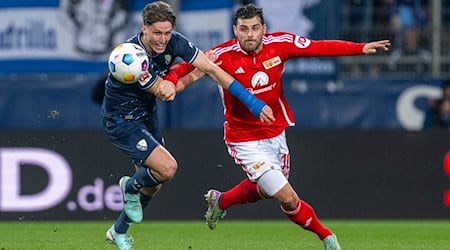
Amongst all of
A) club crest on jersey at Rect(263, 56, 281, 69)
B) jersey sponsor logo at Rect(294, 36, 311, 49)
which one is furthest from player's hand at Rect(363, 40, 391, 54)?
club crest on jersey at Rect(263, 56, 281, 69)

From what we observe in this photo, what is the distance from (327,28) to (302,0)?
0.54 m

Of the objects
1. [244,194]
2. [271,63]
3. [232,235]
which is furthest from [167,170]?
[232,235]

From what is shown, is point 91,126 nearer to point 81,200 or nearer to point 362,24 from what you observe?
point 81,200

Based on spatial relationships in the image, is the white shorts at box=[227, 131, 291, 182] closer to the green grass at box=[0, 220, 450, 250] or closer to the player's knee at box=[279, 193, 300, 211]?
the player's knee at box=[279, 193, 300, 211]

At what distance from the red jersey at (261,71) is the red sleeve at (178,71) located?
452 mm

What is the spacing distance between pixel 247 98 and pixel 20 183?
678 cm

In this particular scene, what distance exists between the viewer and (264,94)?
1245 cm

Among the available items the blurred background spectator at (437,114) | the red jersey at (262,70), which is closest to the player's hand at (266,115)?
the red jersey at (262,70)

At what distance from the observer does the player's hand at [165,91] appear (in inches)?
450

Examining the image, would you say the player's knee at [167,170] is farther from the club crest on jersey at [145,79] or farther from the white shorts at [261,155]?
the white shorts at [261,155]

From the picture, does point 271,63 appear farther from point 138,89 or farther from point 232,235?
point 232,235

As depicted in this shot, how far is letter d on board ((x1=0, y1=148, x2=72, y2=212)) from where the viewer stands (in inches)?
695

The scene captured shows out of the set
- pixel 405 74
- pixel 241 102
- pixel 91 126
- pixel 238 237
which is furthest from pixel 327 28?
pixel 241 102

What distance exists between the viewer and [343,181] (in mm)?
18312
